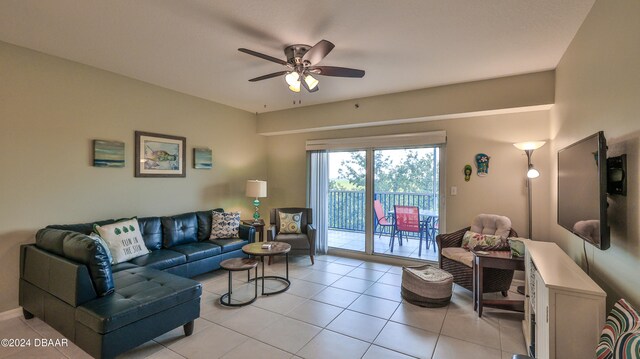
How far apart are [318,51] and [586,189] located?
217 cm

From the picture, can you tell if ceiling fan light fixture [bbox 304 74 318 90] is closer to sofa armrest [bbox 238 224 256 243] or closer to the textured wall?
the textured wall

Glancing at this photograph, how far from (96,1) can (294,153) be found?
148 inches

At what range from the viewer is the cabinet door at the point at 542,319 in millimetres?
1582

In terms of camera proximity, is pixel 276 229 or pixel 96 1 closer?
pixel 96 1

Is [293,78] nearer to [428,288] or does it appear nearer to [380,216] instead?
[428,288]

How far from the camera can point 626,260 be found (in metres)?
1.57

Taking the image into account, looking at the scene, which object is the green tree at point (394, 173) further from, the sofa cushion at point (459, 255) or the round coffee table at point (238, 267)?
the round coffee table at point (238, 267)

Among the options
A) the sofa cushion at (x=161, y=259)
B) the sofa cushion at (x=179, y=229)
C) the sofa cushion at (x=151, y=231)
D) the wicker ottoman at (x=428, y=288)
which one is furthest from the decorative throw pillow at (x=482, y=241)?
the sofa cushion at (x=151, y=231)

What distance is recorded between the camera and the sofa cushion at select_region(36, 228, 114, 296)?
2211 mm

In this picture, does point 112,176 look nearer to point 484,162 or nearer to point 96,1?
point 96,1

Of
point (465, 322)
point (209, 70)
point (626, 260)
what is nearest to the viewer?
point (626, 260)

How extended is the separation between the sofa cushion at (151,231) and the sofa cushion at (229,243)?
2.33 ft

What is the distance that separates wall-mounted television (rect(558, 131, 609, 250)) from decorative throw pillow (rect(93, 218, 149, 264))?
4.13m

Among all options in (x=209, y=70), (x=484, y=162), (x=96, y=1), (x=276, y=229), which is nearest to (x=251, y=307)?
(x=276, y=229)
